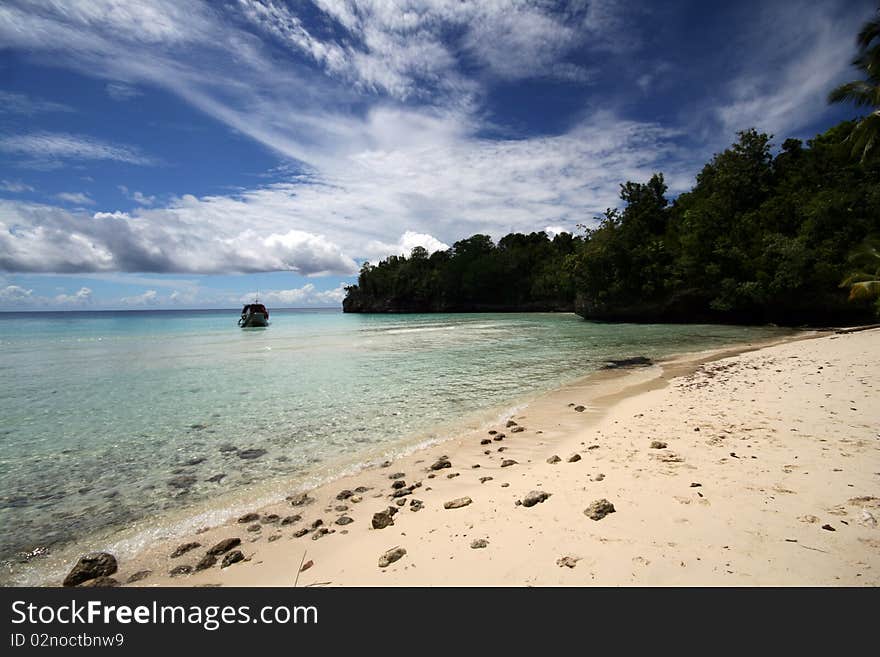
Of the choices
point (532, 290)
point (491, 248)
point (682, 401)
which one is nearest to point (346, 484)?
point (682, 401)

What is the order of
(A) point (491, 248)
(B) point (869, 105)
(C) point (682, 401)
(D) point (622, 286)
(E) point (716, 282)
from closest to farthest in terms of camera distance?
(C) point (682, 401), (B) point (869, 105), (E) point (716, 282), (D) point (622, 286), (A) point (491, 248)

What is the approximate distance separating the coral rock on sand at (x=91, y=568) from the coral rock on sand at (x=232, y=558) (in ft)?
3.97

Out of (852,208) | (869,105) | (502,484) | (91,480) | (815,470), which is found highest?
(869,105)

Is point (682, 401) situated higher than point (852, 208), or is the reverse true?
point (852, 208)

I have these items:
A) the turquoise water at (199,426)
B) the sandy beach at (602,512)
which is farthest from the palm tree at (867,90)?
the sandy beach at (602,512)

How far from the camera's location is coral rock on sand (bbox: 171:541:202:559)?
411 cm

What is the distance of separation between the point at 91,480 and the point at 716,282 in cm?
4795

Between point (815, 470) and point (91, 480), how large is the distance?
→ 420 inches

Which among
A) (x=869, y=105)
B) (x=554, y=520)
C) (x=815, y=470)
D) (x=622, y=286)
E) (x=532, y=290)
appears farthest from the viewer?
(x=532, y=290)

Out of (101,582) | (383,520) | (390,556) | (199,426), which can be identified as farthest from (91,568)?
(199,426)

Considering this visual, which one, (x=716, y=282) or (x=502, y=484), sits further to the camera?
(x=716, y=282)

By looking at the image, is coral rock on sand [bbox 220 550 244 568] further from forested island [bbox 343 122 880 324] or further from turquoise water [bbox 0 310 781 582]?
forested island [bbox 343 122 880 324]
